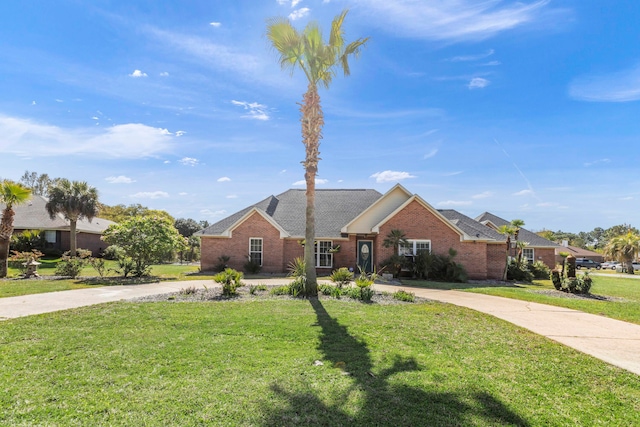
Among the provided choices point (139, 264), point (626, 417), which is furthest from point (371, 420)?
point (139, 264)

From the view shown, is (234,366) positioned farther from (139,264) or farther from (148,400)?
(139,264)

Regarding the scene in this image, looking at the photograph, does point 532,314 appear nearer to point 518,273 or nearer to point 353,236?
point 353,236

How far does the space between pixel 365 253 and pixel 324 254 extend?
107 inches

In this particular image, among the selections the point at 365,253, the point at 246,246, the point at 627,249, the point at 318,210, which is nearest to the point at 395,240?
the point at 365,253

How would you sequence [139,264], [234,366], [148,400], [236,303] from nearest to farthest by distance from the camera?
[148,400] → [234,366] → [236,303] → [139,264]

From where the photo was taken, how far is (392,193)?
24.1 metres

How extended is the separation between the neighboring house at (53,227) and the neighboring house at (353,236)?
1600 cm

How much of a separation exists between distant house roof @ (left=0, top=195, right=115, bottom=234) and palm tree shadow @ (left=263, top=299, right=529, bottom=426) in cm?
3346

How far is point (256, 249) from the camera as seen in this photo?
78.2 ft

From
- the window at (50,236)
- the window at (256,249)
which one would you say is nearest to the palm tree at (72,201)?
the window at (50,236)

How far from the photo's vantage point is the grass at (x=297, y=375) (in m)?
4.04

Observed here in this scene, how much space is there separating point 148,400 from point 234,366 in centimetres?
135

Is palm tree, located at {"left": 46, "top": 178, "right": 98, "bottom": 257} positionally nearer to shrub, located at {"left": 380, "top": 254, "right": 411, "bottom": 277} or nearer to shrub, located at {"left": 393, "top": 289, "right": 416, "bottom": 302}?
shrub, located at {"left": 380, "top": 254, "right": 411, "bottom": 277}

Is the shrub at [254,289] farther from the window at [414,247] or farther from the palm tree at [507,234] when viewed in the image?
the palm tree at [507,234]
